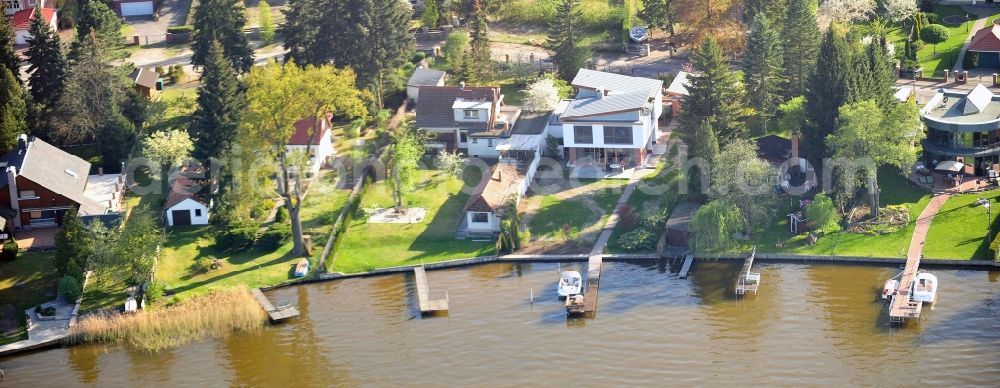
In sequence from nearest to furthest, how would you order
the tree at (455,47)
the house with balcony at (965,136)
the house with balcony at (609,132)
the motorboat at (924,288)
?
the motorboat at (924,288), the house with balcony at (965,136), the house with balcony at (609,132), the tree at (455,47)

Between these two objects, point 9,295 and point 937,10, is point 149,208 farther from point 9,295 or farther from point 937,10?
point 937,10

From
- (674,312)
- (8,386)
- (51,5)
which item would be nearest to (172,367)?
(8,386)

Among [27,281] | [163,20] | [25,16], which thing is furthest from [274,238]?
[25,16]

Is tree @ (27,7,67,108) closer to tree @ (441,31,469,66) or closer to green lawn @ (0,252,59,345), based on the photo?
green lawn @ (0,252,59,345)

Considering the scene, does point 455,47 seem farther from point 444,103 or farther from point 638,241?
point 638,241

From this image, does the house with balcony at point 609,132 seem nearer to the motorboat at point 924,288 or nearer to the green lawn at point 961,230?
the green lawn at point 961,230

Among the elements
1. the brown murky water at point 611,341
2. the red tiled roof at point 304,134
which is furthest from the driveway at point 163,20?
the brown murky water at point 611,341
